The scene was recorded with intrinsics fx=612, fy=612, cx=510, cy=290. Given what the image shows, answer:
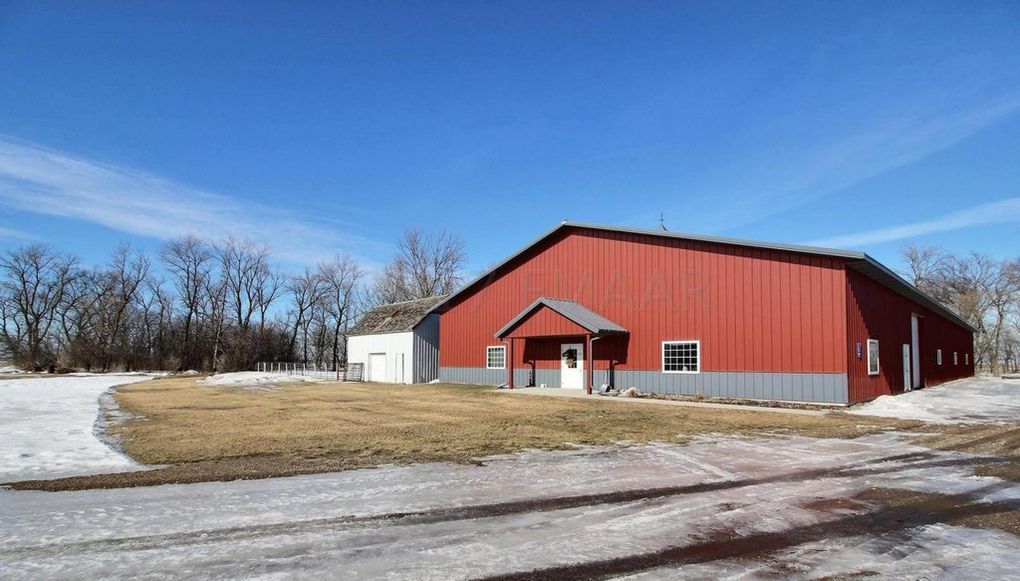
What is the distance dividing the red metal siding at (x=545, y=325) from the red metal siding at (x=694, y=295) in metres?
1.91

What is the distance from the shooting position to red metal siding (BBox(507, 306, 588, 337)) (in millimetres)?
24312

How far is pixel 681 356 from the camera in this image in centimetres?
2255

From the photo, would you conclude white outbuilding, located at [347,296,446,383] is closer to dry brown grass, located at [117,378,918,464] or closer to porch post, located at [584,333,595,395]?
porch post, located at [584,333,595,395]

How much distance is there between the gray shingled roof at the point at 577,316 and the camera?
23.7 metres

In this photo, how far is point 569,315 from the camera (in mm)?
24188

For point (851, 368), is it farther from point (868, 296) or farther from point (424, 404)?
point (424, 404)

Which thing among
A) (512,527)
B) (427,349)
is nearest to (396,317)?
(427,349)

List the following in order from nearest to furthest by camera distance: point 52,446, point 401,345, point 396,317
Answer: point 52,446 < point 401,345 < point 396,317

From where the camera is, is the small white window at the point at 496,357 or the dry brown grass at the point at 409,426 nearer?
the dry brown grass at the point at 409,426

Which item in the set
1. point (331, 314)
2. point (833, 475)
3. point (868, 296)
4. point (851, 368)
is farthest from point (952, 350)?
point (331, 314)

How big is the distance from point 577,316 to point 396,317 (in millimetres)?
18876

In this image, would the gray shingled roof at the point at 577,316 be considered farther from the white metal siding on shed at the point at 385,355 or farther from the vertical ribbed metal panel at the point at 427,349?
the white metal siding on shed at the point at 385,355

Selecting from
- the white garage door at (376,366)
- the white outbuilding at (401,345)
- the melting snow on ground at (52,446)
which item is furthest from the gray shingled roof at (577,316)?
the melting snow on ground at (52,446)

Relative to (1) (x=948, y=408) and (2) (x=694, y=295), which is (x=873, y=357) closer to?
(1) (x=948, y=408)
